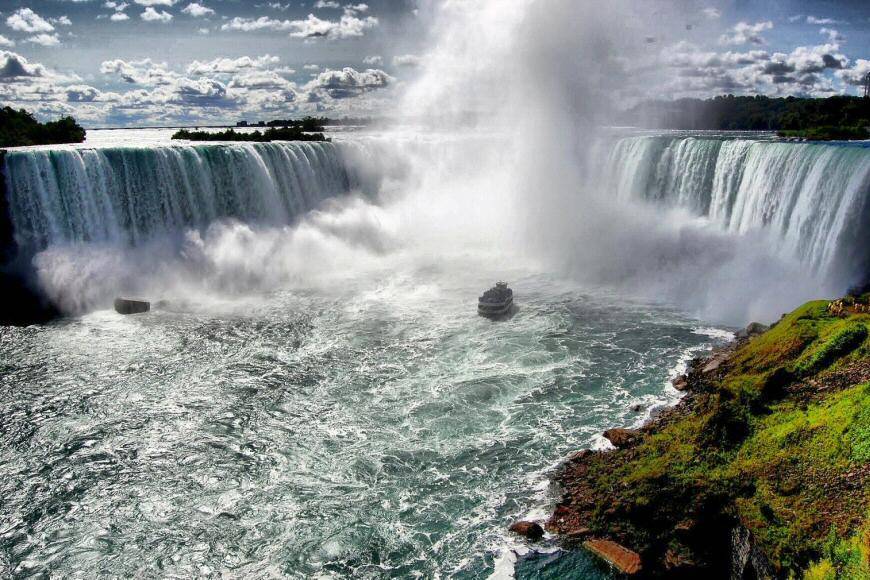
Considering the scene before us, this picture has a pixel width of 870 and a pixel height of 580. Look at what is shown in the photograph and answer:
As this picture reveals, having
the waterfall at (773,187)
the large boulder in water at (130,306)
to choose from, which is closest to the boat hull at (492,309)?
the waterfall at (773,187)

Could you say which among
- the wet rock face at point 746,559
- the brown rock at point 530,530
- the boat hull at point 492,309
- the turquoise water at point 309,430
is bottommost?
the turquoise water at point 309,430

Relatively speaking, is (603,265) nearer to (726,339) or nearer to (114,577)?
(726,339)

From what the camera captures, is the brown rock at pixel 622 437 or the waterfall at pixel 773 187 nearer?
the brown rock at pixel 622 437

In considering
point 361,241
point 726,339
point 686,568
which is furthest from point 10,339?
point 726,339

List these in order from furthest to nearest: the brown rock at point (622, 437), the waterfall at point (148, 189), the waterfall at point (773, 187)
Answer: the waterfall at point (148, 189) < the waterfall at point (773, 187) < the brown rock at point (622, 437)

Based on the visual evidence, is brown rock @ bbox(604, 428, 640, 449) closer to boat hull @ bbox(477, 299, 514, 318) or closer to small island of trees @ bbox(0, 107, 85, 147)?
boat hull @ bbox(477, 299, 514, 318)

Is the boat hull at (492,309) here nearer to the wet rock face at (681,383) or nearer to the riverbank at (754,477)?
the wet rock face at (681,383)

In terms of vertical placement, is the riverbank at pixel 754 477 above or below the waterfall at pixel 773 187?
below
